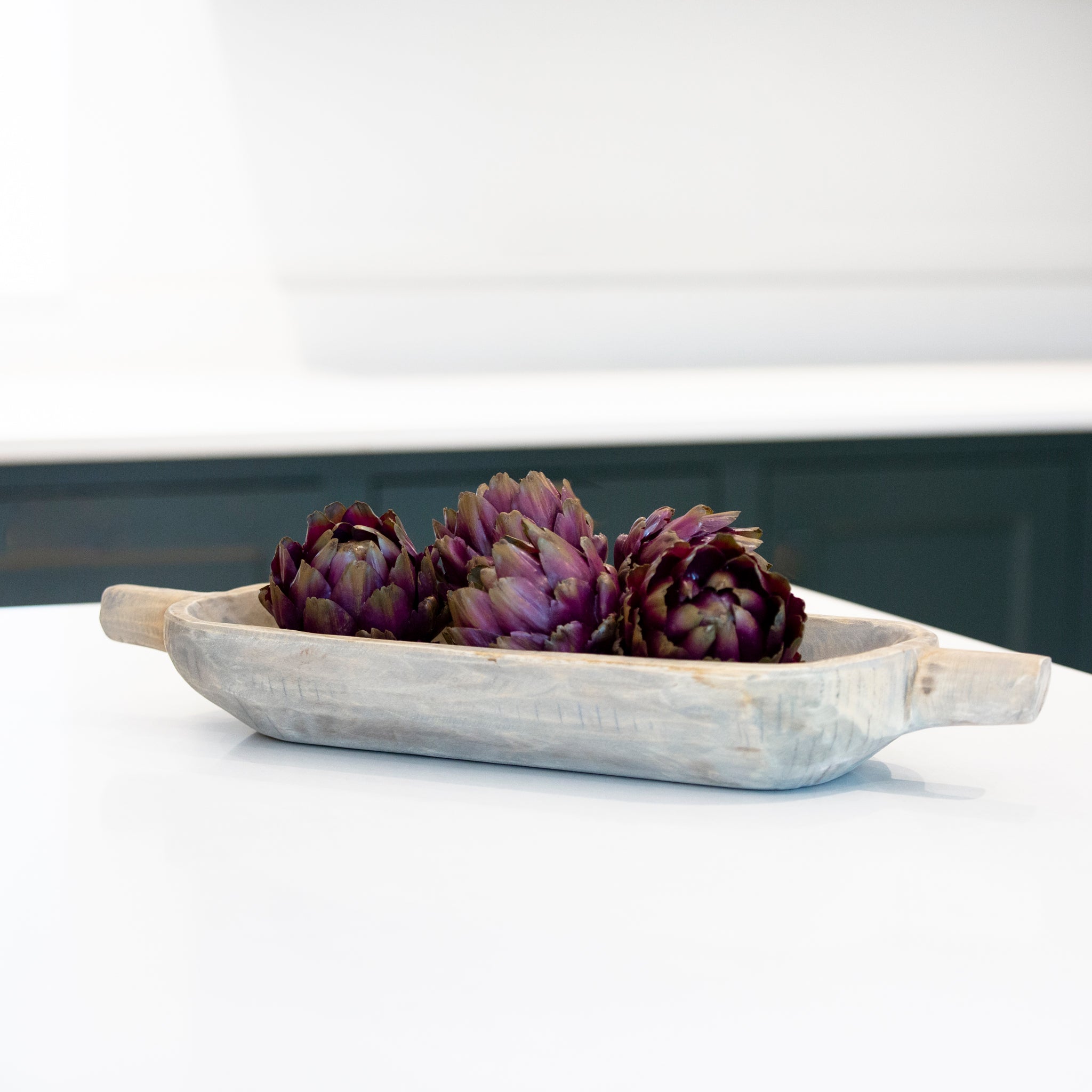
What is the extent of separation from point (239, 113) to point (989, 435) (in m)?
1.41

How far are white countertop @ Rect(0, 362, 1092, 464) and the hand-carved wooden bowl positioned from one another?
3.83 feet

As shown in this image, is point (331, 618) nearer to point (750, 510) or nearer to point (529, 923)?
point (529, 923)

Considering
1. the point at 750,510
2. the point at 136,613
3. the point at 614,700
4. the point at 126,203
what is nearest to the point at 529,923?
the point at 614,700

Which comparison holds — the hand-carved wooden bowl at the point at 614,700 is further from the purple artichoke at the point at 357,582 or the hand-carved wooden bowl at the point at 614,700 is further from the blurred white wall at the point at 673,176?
the blurred white wall at the point at 673,176

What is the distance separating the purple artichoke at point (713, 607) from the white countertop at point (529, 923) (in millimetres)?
56

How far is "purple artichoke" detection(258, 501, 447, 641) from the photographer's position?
0.53 metres

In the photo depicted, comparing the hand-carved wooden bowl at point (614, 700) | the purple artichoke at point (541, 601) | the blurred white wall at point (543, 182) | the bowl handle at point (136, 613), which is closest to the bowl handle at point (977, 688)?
the hand-carved wooden bowl at point (614, 700)

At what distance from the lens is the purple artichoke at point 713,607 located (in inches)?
18.5

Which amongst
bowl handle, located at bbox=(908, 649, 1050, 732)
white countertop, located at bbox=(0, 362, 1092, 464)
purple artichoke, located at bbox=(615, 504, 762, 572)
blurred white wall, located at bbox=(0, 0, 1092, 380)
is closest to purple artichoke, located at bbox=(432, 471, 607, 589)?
purple artichoke, located at bbox=(615, 504, 762, 572)

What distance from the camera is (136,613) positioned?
0.62m

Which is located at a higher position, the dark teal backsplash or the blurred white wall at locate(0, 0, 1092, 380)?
the blurred white wall at locate(0, 0, 1092, 380)

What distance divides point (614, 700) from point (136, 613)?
28 centimetres

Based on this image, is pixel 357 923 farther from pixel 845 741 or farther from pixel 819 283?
pixel 819 283

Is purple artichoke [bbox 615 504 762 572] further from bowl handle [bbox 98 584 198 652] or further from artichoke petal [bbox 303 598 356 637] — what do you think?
bowl handle [bbox 98 584 198 652]
